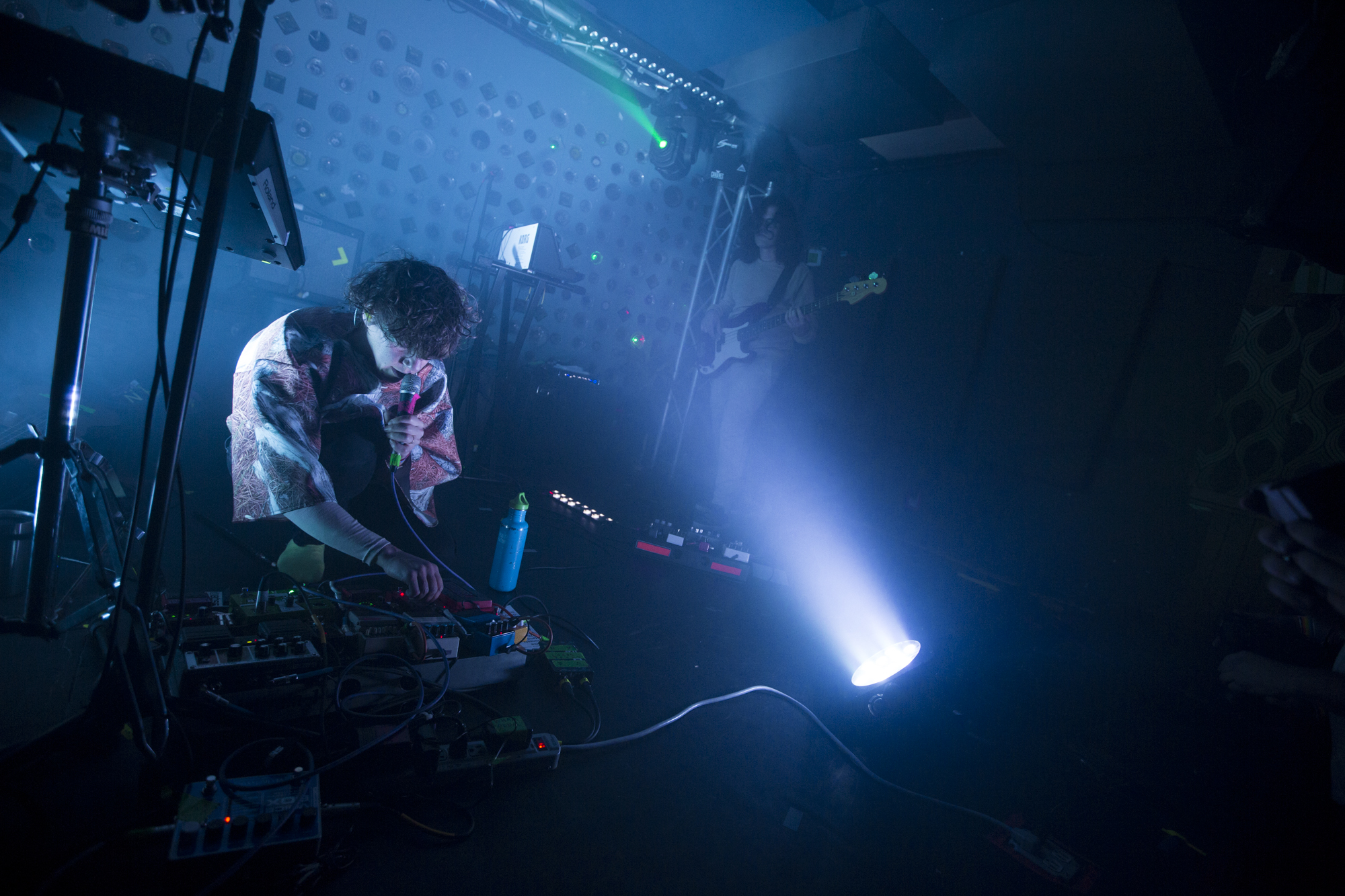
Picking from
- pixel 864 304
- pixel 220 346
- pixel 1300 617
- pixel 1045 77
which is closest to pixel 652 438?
pixel 864 304

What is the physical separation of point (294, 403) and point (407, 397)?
39 cm

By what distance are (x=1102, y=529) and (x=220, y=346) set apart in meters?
5.22

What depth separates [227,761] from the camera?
90cm

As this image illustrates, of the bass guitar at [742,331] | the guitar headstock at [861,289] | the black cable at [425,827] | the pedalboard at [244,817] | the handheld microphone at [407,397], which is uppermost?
the guitar headstock at [861,289]

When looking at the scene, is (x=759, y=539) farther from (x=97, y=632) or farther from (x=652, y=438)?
(x=97, y=632)

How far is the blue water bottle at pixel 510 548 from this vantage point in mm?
1999

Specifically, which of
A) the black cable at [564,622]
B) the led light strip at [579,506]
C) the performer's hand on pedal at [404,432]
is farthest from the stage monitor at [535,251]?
the black cable at [564,622]

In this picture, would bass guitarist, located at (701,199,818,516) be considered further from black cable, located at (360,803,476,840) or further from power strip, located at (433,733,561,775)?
black cable, located at (360,803,476,840)

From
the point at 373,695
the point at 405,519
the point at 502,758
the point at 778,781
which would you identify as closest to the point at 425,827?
the point at 502,758

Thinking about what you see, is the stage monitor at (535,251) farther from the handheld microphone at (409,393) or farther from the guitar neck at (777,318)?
the handheld microphone at (409,393)

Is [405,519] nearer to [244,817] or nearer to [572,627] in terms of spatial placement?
[572,627]

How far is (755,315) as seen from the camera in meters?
4.29

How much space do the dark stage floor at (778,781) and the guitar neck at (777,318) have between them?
81.8 inches

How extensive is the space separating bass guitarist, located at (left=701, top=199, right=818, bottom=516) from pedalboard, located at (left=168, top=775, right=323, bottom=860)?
10.7ft
